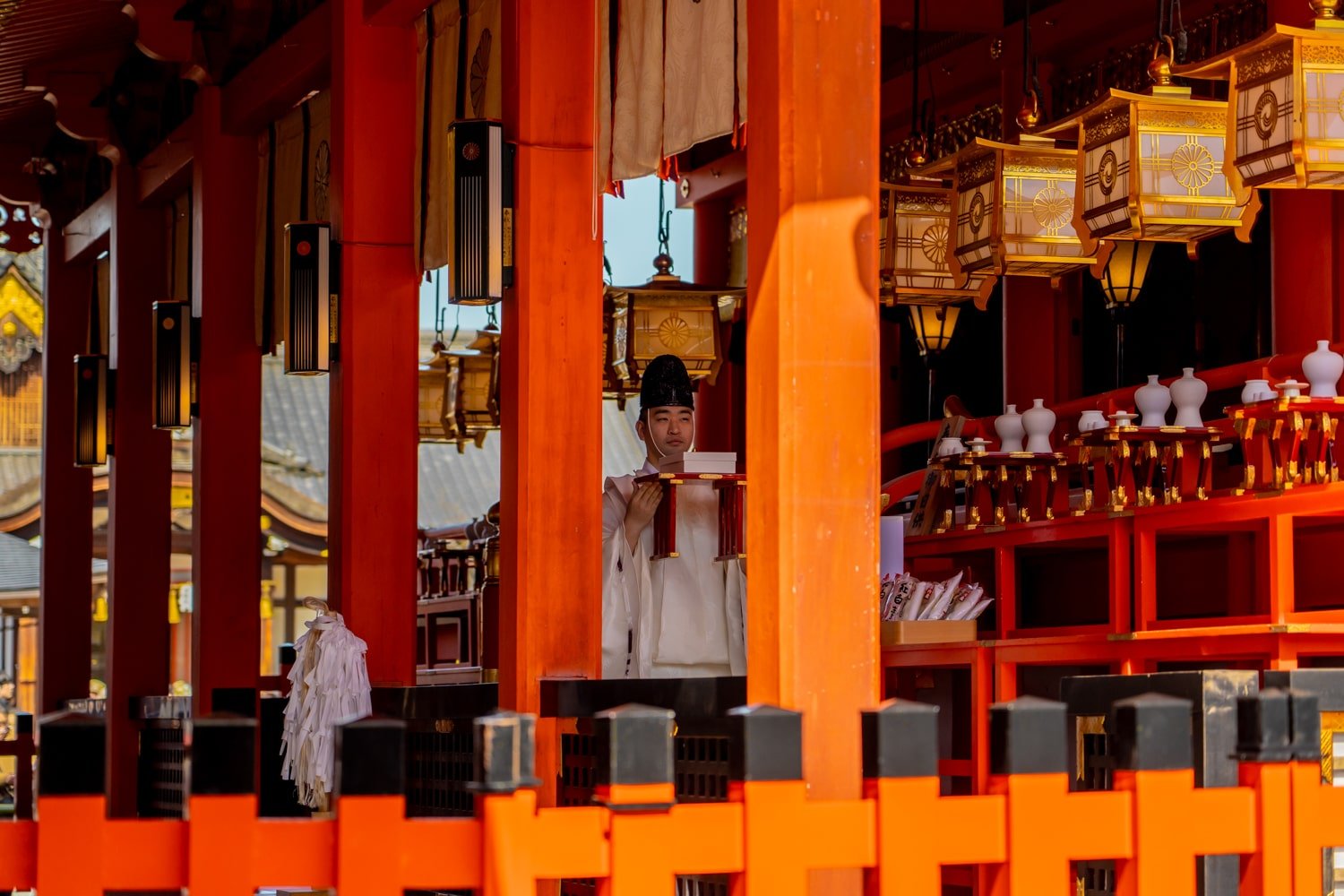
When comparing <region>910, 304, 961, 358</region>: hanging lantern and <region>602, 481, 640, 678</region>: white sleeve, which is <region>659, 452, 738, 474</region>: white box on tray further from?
<region>910, 304, 961, 358</region>: hanging lantern

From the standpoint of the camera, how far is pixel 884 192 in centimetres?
820

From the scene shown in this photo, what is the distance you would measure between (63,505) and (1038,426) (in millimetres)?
7453

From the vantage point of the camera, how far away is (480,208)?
630cm

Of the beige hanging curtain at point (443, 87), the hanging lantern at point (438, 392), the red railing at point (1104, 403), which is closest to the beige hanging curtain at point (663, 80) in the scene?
the beige hanging curtain at point (443, 87)

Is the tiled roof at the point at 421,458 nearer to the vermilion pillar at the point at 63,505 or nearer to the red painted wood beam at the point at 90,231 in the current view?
the vermilion pillar at the point at 63,505

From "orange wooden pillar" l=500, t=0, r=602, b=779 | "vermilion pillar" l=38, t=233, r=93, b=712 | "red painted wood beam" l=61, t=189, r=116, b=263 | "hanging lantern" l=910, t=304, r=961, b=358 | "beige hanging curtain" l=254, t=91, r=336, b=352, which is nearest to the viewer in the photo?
"orange wooden pillar" l=500, t=0, r=602, b=779

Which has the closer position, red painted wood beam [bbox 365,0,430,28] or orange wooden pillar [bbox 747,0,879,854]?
orange wooden pillar [bbox 747,0,879,854]

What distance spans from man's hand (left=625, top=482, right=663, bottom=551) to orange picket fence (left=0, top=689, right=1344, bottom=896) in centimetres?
328

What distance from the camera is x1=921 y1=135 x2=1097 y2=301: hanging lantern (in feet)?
23.6

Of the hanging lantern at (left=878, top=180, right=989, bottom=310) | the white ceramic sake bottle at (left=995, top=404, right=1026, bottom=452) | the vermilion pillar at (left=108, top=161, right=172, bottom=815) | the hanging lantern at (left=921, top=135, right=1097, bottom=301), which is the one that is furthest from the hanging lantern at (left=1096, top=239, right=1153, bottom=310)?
the vermilion pillar at (left=108, top=161, right=172, bottom=815)

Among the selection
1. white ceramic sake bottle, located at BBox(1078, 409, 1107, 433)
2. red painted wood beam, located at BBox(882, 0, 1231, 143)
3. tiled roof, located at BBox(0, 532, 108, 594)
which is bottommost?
tiled roof, located at BBox(0, 532, 108, 594)

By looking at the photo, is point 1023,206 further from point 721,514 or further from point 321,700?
point 321,700

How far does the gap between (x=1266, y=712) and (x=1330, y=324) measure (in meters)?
4.50

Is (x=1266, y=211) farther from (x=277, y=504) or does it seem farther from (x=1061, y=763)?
(x=277, y=504)
